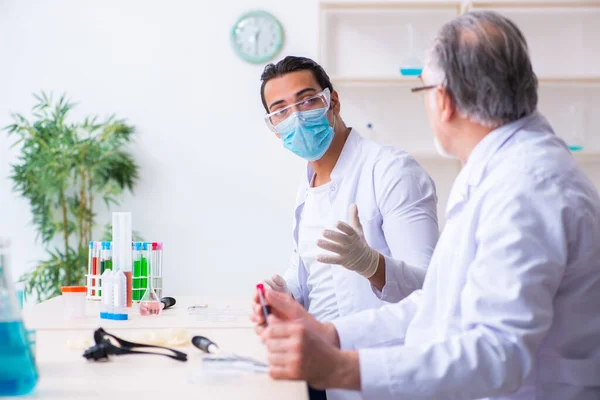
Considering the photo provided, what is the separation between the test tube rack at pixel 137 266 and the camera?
92.0 inches

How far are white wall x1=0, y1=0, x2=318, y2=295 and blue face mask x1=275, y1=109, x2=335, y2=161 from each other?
2.04m

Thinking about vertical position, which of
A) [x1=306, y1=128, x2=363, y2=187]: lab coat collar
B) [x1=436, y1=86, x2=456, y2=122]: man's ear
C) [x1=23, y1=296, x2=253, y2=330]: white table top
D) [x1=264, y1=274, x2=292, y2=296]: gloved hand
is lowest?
[x1=23, y1=296, x2=253, y2=330]: white table top

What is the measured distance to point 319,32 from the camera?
4105 millimetres

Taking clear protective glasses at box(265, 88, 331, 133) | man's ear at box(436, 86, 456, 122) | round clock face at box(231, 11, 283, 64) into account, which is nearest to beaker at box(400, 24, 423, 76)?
round clock face at box(231, 11, 283, 64)

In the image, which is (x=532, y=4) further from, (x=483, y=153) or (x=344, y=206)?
(x=483, y=153)

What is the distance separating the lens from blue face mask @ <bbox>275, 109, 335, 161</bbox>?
7.64 ft

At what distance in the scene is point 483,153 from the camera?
4.11 feet

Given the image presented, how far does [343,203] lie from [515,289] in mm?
1200

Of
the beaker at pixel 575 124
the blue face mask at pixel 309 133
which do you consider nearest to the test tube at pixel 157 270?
the blue face mask at pixel 309 133

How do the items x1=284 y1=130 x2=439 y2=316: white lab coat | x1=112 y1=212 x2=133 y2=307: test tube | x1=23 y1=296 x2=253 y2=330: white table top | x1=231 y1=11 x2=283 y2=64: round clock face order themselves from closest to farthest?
1. x1=23 y1=296 x2=253 y2=330: white table top
2. x1=284 y1=130 x2=439 y2=316: white lab coat
3. x1=112 y1=212 x2=133 y2=307: test tube
4. x1=231 y1=11 x2=283 y2=64: round clock face

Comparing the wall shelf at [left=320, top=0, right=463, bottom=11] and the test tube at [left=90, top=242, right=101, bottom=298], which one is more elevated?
the wall shelf at [left=320, top=0, right=463, bottom=11]

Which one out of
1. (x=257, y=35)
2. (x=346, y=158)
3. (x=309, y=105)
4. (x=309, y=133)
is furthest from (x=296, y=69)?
(x=257, y=35)

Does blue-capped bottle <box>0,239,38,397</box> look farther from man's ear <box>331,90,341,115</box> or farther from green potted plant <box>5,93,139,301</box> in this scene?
green potted plant <box>5,93,139,301</box>

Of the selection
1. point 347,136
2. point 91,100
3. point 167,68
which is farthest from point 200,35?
point 347,136
